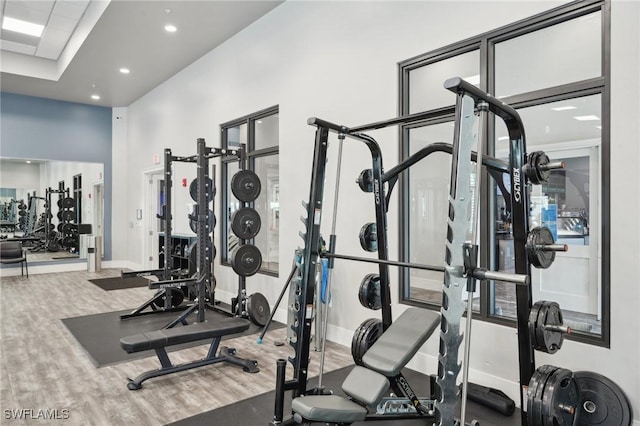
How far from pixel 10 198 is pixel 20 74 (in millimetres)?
2509

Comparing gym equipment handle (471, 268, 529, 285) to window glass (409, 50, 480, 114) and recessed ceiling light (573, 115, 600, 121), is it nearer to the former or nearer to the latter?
recessed ceiling light (573, 115, 600, 121)

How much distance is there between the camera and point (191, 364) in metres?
3.34

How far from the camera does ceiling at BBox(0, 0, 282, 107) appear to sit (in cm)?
507

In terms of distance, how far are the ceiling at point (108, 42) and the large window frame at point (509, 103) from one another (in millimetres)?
2627

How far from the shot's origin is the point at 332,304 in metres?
4.26

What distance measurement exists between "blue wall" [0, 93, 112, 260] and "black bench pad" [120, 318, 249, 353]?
7221 mm

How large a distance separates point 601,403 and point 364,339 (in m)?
1.41

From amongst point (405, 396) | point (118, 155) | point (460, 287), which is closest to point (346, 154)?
point (405, 396)

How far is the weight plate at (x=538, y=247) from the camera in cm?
195

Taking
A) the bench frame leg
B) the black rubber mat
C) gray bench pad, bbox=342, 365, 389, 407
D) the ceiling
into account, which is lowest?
the black rubber mat

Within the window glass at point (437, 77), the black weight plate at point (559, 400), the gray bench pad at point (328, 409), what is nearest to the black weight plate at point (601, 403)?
the black weight plate at point (559, 400)

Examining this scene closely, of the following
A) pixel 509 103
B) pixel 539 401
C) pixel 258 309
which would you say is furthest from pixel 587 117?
pixel 258 309

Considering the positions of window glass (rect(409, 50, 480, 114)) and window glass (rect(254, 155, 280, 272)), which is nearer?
window glass (rect(409, 50, 480, 114))

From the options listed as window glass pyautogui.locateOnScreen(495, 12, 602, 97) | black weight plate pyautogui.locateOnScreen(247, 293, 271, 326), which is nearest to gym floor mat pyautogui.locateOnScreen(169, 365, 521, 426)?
black weight plate pyautogui.locateOnScreen(247, 293, 271, 326)
